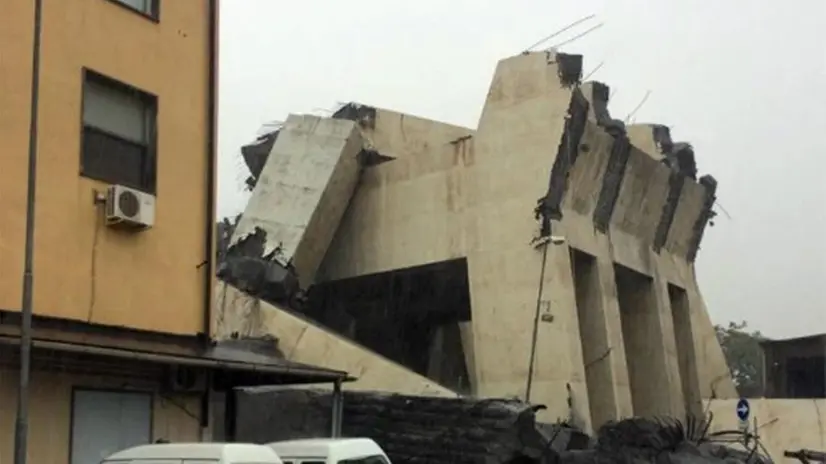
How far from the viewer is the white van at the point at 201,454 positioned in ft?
34.4

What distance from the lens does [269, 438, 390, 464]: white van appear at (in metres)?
12.6

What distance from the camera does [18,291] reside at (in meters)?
13.7

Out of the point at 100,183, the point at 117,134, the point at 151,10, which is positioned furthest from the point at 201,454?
the point at 151,10

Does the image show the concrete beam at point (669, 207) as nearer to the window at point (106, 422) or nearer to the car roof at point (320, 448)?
the window at point (106, 422)

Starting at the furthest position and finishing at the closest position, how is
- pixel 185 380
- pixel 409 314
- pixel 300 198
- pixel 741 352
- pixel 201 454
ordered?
pixel 741 352 → pixel 409 314 → pixel 300 198 → pixel 185 380 → pixel 201 454

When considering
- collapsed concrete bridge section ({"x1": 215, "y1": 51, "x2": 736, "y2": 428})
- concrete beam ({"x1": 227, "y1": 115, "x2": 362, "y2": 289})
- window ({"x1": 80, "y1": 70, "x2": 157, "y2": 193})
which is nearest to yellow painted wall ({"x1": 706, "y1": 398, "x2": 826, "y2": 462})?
collapsed concrete bridge section ({"x1": 215, "y1": 51, "x2": 736, "y2": 428})

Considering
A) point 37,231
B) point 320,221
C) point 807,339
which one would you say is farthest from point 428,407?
point 807,339

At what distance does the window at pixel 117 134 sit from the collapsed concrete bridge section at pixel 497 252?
1350cm

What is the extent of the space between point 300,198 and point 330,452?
21.8 meters

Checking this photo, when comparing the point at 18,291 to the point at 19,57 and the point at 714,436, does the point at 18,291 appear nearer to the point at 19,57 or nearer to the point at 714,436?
the point at 19,57

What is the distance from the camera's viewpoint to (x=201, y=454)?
10.6 metres

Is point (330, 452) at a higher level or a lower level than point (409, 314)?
lower

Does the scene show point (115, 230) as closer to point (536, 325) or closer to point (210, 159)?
point (210, 159)

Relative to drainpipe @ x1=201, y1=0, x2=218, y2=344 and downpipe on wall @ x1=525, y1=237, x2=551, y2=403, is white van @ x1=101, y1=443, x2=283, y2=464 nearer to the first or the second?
drainpipe @ x1=201, y1=0, x2=218, y2=344
